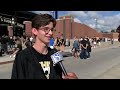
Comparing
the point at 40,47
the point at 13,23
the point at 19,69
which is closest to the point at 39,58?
the point at 40,47

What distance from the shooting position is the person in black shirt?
101 inches

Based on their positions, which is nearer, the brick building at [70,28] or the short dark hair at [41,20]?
the short dark hair at [41,20]

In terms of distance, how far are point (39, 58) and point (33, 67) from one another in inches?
5.5

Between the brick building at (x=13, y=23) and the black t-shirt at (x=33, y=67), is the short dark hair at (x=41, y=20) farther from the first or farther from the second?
the brick building at (x=13, y=23)

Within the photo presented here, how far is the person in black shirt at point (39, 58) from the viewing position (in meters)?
2.56

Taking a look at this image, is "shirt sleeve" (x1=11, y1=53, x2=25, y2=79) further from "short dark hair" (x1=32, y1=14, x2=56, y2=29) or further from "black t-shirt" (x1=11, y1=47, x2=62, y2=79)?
"short dark hair" (x1=32, y1=14, x2=56, y2=29)

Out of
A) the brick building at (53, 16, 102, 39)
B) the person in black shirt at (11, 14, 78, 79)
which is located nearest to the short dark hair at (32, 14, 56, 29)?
the person in black shirt at (11, 14, 78, 79)

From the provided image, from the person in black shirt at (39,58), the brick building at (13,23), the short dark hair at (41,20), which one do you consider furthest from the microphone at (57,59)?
the brick building at (13,23)
